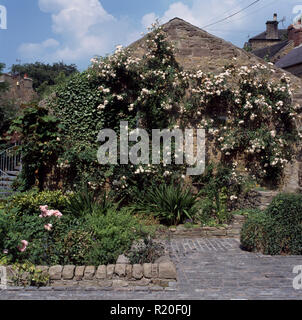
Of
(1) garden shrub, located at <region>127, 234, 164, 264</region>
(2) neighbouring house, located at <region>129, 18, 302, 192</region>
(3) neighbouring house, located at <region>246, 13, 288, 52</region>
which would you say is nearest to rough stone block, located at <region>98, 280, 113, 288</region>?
(1) garden shrub, located at <region>127, 234, 164, 264</region>

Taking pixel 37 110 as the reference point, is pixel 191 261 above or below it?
below

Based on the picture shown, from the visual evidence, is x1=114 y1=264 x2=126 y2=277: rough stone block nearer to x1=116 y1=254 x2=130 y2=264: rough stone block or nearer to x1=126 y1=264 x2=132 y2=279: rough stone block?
x1=126 y1=264 x2=132 y2=279: rough stone block

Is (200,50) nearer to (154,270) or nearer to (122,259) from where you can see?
(122,259)

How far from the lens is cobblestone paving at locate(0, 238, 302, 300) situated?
13.1 ft

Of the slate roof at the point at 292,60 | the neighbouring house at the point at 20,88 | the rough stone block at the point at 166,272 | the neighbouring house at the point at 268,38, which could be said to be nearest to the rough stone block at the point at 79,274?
the rough stone block at the point at 166,272

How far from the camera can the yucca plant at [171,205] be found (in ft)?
23.7

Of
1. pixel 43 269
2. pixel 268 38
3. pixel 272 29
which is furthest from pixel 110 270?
pixel 272 29

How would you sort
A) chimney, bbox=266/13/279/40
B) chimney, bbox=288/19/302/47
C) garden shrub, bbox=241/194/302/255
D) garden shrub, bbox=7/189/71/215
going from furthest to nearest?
1. chimney, bbox=266/13/279/40
2. chimney, bbox=288/19/302/47
3. garden shrub, bbox=7/189/71/215
4. garden shrub, bbox=241/194/302/255

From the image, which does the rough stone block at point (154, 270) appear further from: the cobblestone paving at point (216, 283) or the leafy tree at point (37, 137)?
the leafy tree at point (37, 137)

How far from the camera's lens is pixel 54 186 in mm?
8617

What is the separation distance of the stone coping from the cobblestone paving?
0.11m

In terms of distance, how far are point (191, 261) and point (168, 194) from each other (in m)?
2.12

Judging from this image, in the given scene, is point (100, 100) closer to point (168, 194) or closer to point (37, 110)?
point (37, 110)
